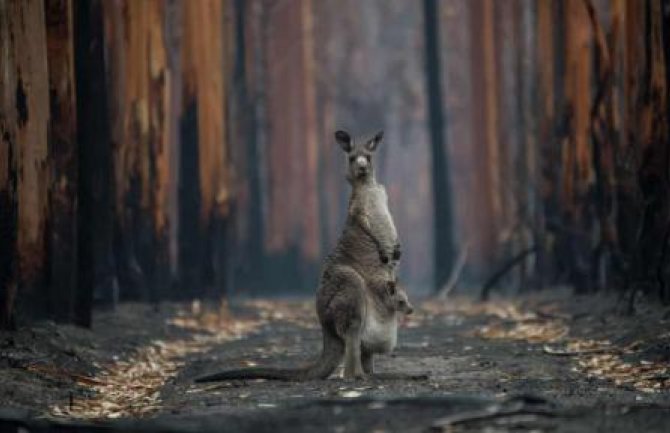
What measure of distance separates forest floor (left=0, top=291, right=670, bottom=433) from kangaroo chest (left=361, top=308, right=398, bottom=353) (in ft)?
1.26

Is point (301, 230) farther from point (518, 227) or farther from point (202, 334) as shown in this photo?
point (202, 334)

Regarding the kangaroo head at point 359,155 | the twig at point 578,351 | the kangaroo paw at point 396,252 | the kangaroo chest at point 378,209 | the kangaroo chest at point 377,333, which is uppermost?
the kangaroo head at point 359,155

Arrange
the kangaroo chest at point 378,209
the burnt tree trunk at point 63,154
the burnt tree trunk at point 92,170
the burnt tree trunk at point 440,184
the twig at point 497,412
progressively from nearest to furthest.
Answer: the twig at point 497,412, the kangaroo chest at point 378,209, the burnt tree trunk at point 63,154, the burnt tree trunk at point 92,170, the burnt tree trunk at point 440,184

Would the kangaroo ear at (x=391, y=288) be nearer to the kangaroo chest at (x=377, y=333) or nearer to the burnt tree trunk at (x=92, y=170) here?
the kangaroo chest at (x=377, y=333)

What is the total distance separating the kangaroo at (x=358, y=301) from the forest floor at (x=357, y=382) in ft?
0.82

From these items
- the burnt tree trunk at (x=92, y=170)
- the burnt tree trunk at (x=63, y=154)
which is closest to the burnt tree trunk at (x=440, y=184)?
the burnt tree trunk at (x=92, y=170)

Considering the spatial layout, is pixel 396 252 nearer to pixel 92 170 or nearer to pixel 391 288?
pixel 391 288

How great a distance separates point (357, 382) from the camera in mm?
13516

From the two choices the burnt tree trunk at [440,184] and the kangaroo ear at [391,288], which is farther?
the burnt tree trunk at [440,184]

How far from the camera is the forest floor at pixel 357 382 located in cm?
1104

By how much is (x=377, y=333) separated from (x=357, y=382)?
0.53 m

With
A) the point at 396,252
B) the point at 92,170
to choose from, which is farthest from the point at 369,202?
the point at 92,170

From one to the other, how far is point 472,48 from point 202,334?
62.6 ft

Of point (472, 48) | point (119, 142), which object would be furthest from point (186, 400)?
point (472, 48)
